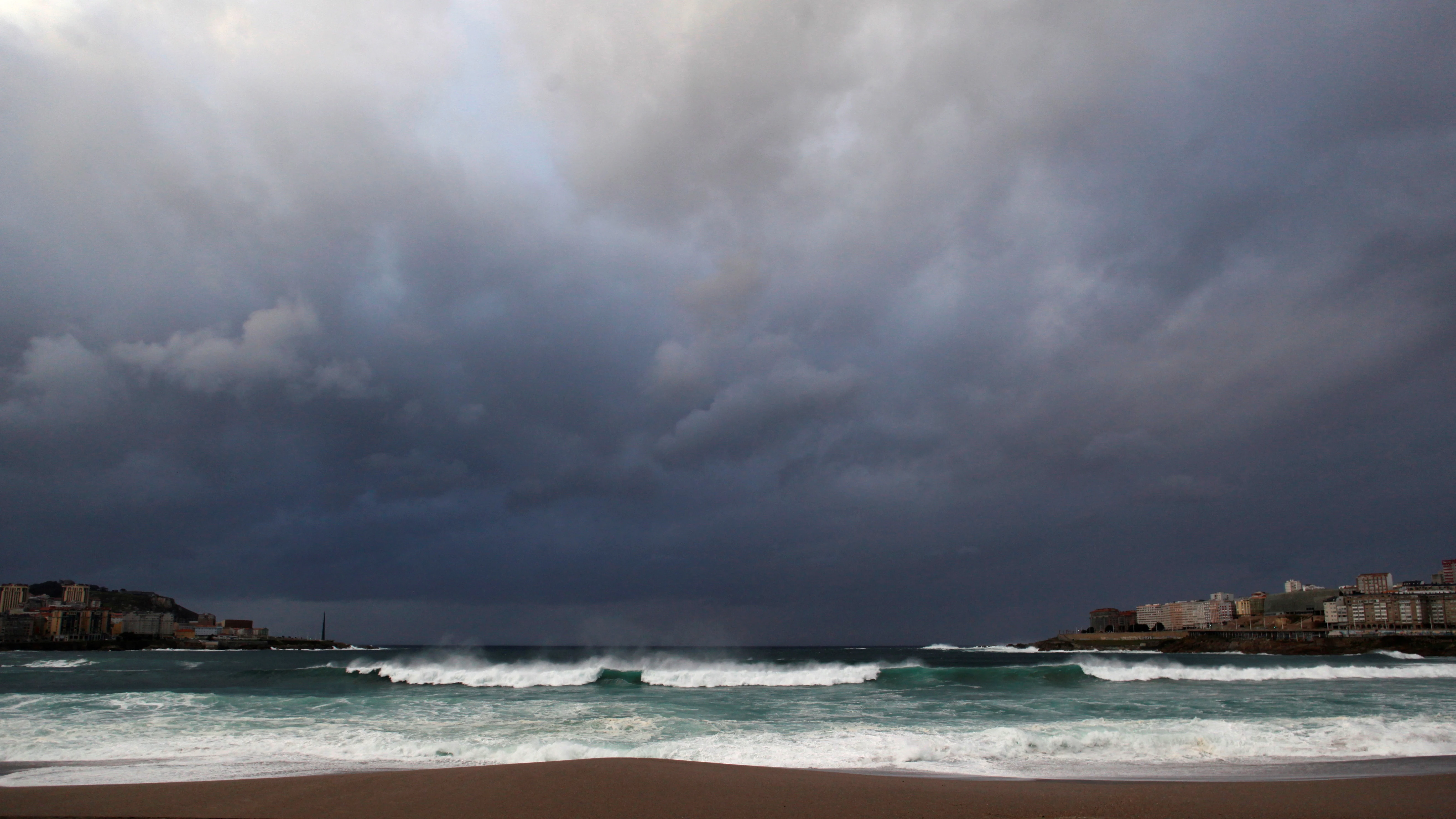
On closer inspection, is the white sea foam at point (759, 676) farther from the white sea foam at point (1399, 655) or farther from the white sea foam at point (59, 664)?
the white sea foam at point (1399, 655)

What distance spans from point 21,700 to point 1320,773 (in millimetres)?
31301

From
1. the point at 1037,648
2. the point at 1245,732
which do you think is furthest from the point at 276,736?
the point at 1037,648

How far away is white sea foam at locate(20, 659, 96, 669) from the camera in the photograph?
55.5 metres

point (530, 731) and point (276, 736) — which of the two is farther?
point (530, 731)

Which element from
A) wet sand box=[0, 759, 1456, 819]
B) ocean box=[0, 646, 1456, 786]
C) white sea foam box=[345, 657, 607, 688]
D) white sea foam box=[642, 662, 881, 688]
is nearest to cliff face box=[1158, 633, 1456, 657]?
ocean box=[0, 646, 1456, 786]

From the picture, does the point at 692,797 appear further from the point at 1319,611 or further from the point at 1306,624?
the point at 1319,611

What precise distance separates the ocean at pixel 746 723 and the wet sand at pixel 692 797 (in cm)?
158

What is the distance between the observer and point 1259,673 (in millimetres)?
38781

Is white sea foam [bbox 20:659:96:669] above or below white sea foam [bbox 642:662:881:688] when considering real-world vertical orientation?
below

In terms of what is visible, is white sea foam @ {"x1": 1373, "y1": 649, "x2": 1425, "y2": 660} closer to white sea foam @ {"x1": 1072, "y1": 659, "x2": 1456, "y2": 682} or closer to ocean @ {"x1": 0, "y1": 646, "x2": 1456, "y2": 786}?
→ white sea foam @ {"x1": 1072, "y1": 659, "x2": 1456, "y2": 682}

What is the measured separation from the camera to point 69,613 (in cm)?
12119

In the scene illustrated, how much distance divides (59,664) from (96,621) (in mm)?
81656

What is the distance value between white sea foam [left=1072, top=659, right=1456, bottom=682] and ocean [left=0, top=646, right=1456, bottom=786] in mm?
579

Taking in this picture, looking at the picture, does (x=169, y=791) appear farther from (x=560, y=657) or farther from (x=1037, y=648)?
(x=1037, y=648)
